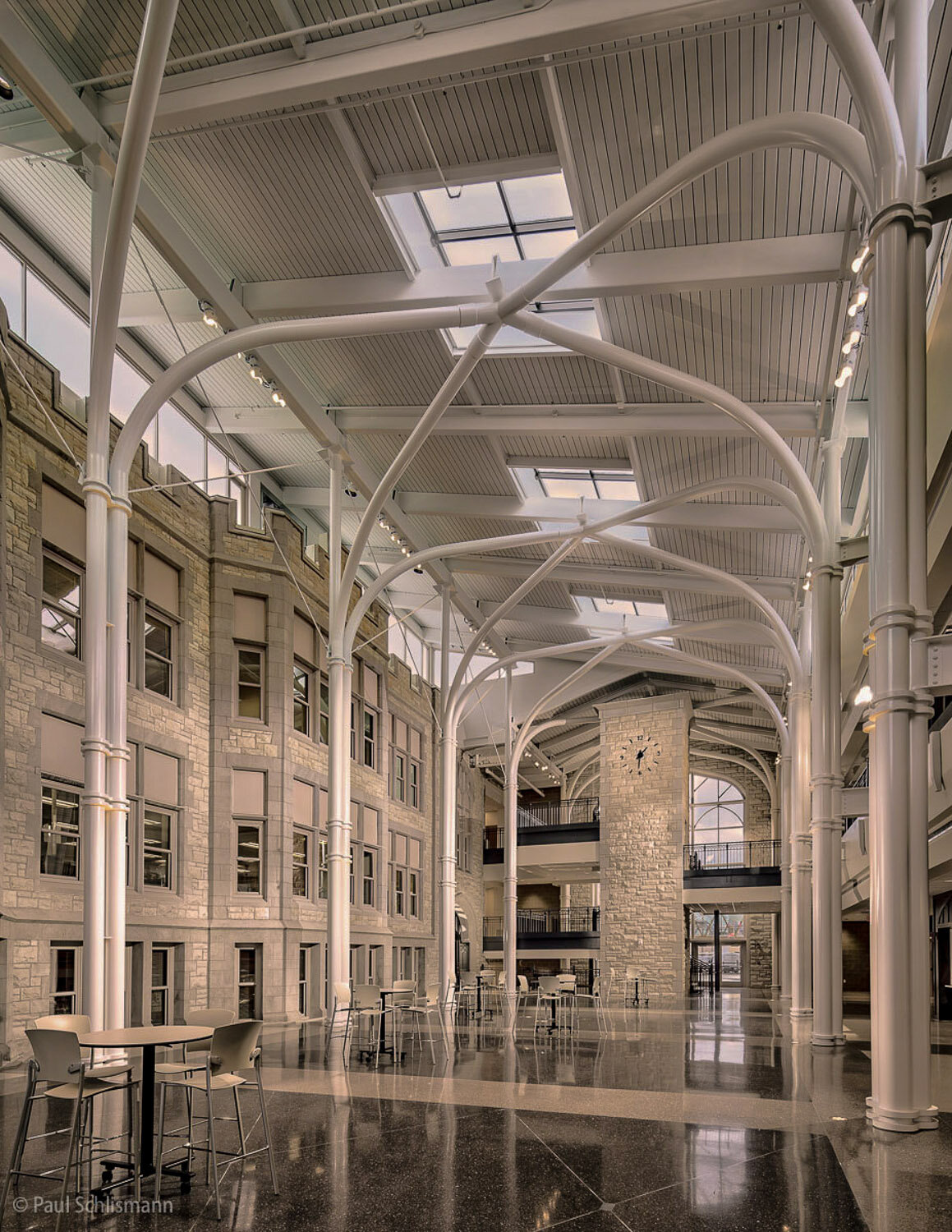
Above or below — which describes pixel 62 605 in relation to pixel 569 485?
below

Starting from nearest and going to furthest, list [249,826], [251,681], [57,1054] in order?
[57,1054], [249,826], [251,681]

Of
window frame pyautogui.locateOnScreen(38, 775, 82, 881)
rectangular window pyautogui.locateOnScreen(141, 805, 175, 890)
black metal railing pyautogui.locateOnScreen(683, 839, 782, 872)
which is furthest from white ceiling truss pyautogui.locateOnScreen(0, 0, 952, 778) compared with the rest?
black metal railing pyautogui.locateOnScreen(683, 839, 782, 872)

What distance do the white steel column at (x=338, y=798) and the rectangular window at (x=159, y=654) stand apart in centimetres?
271

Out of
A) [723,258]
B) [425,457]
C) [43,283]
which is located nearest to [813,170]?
[723,258]

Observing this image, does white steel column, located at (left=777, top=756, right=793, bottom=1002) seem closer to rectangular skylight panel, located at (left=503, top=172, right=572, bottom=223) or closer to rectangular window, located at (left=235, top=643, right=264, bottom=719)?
rectangular window, located at (left=235, top=643, right=264, bottom=719)

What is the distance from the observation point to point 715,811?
44.6m

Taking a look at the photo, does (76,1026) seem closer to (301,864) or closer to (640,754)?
(301,864)

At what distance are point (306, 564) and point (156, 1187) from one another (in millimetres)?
15951

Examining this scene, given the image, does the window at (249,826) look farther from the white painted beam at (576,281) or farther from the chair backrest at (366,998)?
the white painted beam at (576,281)

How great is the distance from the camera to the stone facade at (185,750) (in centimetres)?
1273

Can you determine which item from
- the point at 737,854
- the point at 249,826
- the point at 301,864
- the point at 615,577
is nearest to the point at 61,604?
the point at 249,826

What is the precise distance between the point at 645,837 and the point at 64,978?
1984 cm

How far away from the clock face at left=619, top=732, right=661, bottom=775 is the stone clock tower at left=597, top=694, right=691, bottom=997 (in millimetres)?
24

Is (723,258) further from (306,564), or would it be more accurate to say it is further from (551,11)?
(306,564)
